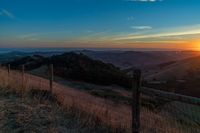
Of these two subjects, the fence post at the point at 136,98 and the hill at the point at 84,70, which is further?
the hill at the point at 84,70

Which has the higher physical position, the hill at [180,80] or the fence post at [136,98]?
the fence post at [136,98]

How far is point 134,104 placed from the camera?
602 centimetres

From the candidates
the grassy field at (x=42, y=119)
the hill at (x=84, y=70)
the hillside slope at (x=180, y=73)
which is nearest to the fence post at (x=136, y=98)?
the grassy field at (x=42, y=119)

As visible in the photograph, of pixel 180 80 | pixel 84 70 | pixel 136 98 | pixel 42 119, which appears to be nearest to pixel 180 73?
pixel 180 80

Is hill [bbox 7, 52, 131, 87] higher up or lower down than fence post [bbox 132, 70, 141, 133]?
lower down

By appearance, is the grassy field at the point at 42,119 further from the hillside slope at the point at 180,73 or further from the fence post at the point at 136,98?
the hillside slope at the point at 180,73

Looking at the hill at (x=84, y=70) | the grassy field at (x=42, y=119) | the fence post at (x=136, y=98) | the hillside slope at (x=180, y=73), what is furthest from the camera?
the hillside slope at (x=180, y=73)

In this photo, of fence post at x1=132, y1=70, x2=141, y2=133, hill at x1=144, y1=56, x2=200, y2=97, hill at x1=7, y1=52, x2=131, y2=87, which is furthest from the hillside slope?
fence post at x1=132, y1=70, x2=141, y2=133

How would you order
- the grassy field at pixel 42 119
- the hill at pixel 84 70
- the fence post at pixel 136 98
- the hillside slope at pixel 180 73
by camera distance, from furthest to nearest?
the hillside slope at pixel 180 73
the hill at pixel 84 70
the grassy field at pixel 42 119
the fence post at pixel 136 98

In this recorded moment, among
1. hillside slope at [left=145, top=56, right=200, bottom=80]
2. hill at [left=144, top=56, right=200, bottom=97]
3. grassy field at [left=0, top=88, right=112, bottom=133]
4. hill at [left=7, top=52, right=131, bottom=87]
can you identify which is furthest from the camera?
hillside slope at [left=145, top=56, right=200, bottom=80]

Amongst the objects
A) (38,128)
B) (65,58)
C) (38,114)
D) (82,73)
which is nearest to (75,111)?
(38,114)

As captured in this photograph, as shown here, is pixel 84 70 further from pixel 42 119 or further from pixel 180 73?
pixel 42 119

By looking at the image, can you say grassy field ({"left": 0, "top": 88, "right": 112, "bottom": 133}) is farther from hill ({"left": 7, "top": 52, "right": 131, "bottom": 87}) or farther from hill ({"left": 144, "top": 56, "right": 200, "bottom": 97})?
hill ({"left": 7, "top": 52, "right": 131, "bottom": 87})

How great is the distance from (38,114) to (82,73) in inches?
1365
